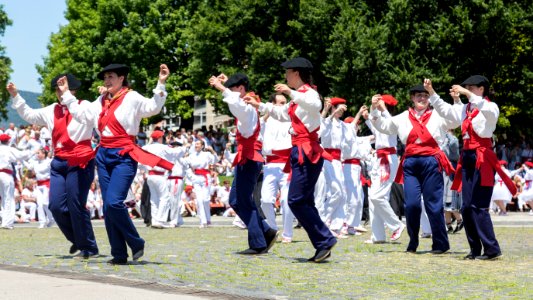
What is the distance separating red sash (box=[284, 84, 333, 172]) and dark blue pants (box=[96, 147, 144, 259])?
1.79m

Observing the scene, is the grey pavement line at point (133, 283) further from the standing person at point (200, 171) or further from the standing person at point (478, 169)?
the standing person at point (200, 171)

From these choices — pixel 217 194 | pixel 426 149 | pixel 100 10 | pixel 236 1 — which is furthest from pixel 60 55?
pixel 426 149

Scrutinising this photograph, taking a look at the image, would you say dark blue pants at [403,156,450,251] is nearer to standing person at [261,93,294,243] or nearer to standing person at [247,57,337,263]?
standing person at [247,57,337,263]

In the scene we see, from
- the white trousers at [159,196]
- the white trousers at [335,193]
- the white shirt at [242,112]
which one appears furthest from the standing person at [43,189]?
the white shirt at [242,112]

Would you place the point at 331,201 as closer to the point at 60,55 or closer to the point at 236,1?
Answer: the point at 236,1

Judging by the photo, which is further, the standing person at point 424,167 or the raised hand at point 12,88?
→ the standing person at point 424,167

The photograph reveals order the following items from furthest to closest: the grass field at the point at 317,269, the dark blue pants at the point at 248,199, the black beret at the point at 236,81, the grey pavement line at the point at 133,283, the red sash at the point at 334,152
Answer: the red sash at the point at 334,152, the black beret at the point at 236,81, the dark blue pants at the point at 248,199, the grass field at the point at 317,269, the grey pavement line at the point at 133,283

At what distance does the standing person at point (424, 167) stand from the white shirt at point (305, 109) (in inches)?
63.7

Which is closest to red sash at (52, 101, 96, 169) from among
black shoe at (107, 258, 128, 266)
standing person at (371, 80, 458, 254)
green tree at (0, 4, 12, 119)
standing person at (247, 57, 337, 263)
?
black shoe at (107, 258, 128, 266)

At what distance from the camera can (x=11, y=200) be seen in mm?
23609

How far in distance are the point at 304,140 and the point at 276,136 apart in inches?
178

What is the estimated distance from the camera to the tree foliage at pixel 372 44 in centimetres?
3988

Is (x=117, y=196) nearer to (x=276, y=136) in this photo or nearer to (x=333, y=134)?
(x=276, y=136)

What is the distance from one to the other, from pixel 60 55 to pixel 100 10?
14.3 ft
